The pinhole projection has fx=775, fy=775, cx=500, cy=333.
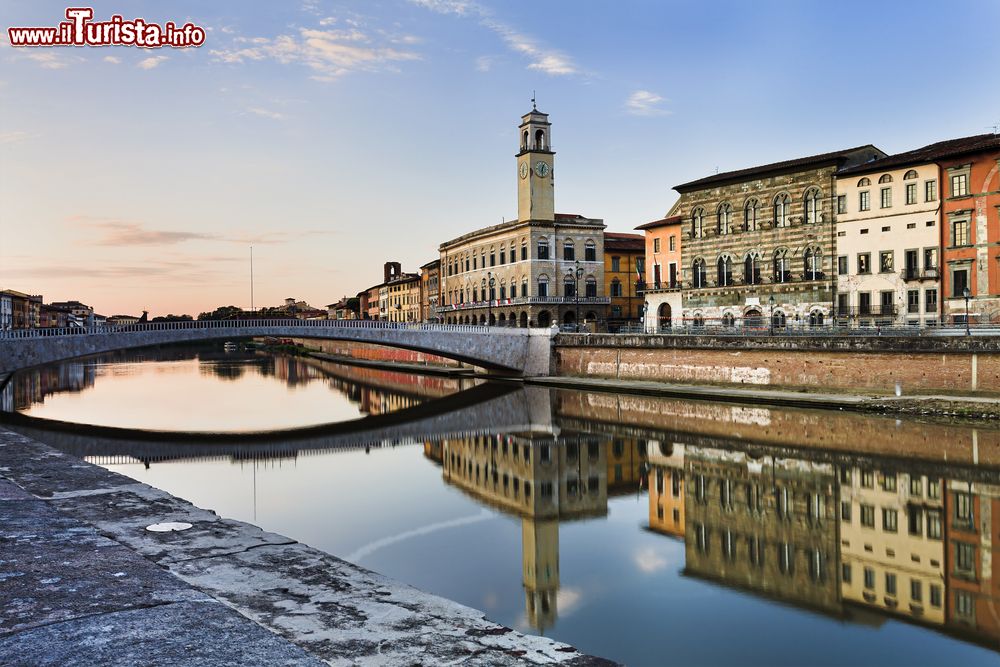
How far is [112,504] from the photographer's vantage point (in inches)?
472

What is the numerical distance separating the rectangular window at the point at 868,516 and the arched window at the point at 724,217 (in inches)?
1462

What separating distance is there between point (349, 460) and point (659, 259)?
38.9 meters

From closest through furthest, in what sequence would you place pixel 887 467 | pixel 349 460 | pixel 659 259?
1. pixel 887 467
2. pixel 349 460
3. pixel 659 259

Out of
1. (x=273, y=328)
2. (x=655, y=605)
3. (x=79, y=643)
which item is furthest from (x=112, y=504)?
(x=273, y=328)

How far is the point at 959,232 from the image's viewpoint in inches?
1596

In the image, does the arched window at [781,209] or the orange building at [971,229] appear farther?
the arched window at [781,209]

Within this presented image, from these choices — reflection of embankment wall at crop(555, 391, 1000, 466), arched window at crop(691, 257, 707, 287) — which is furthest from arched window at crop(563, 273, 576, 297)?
reflection of embankment wall at crop(555, 391, 1000, 466)

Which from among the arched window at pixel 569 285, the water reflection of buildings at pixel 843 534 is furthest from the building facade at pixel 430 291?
the water reflection of buildings at pixel 843 534

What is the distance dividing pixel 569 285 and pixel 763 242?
21.6 metres

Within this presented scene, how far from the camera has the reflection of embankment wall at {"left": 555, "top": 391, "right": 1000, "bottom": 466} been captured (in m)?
23.4

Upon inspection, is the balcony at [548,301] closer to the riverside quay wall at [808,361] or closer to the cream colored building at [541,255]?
the cream colored building at [541,255]

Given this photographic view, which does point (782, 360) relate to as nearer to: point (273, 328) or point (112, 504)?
point (273, 328)

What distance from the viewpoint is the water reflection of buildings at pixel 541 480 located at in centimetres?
1316

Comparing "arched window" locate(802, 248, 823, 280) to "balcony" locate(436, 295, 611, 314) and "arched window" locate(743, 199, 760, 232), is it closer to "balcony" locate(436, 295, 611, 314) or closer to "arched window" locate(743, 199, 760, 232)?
"arched window" locate(743, 199, 760, 232)
